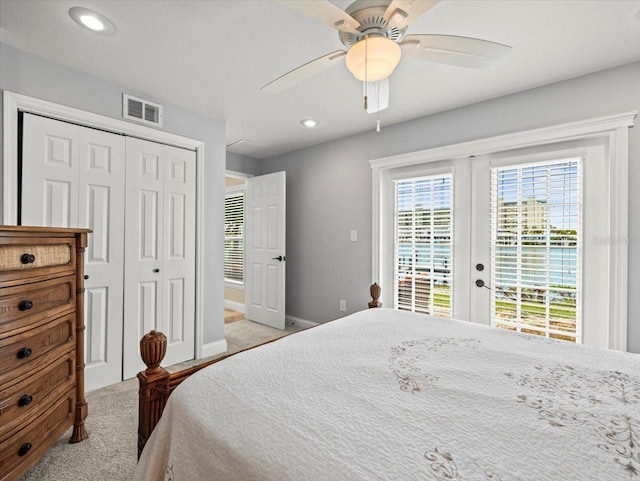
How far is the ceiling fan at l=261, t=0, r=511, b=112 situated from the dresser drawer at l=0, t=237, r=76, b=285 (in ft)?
5.14

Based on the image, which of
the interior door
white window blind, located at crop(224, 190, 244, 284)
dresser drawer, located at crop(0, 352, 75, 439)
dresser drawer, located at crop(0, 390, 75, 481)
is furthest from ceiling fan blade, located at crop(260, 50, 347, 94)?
white window blind, located at crop(224, 190, 244, 284)

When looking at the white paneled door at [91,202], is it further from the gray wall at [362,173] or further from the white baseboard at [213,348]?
the gray wall at [362,173]

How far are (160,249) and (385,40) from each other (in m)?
2.52

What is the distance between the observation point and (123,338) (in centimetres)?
266

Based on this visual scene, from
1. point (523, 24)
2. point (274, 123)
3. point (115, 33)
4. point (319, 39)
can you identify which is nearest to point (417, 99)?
point (523, 24)

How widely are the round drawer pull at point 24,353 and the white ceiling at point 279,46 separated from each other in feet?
5.78

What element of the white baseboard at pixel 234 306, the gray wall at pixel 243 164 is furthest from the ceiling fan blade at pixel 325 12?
the white baseboard at pixel 234 306

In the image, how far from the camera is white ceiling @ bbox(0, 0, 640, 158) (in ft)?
5.60

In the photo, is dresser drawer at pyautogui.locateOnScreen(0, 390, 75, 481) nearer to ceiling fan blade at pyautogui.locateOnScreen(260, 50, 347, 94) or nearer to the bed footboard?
the bed footboard

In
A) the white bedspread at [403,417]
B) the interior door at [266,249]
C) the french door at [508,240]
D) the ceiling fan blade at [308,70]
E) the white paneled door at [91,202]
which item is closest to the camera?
the white bedspread at [403,417]

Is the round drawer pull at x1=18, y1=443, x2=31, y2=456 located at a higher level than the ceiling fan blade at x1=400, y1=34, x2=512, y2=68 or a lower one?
lower

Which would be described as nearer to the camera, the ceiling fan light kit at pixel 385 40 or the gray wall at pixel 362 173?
the ceiling fan light kit at pixel 385 40

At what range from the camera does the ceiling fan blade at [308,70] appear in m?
1.53

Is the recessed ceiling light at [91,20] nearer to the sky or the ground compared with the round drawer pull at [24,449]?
nearer to the sky
